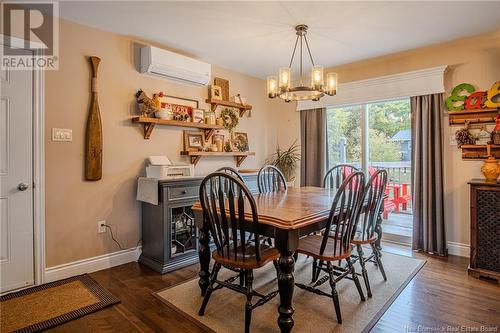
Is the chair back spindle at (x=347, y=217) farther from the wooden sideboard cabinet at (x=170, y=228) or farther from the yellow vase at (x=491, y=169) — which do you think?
the yellow vase at (x=491, y=169)

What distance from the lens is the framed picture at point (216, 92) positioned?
3882 mm

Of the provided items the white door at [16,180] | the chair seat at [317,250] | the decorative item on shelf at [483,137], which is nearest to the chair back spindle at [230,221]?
the chair seat at [317,250]

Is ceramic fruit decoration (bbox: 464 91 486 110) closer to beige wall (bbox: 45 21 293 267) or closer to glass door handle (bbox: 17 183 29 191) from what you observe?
beige wall (bbox: 45 21 293 267)

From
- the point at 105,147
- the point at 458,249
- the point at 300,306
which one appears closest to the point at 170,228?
the point at 105,147

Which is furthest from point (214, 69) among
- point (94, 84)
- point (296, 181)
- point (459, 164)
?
point (459, 164)

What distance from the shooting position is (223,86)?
4078 mm

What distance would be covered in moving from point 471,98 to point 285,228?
2.84m

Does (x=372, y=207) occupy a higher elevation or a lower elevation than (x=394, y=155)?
lower

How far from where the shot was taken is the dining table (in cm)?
174

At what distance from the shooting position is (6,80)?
2.40 metres

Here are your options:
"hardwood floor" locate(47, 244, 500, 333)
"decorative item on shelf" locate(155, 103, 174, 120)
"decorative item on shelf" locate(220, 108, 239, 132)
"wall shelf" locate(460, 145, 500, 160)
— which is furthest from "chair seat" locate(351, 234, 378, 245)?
"decorative item on shelf" locate(220, 108, 239, 132)

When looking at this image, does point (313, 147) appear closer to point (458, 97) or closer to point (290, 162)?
point (290, 162)

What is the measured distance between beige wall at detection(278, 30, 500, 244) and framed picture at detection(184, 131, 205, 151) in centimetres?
265

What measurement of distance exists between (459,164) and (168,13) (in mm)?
3409
